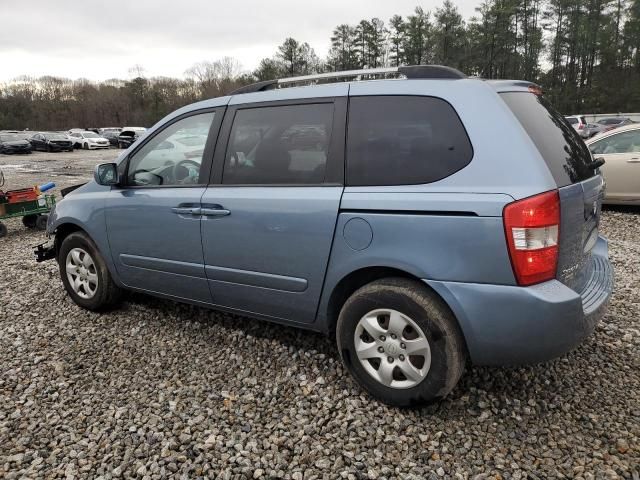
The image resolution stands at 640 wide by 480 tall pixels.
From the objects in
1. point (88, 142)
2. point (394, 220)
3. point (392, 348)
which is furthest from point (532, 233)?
point (88, 142)

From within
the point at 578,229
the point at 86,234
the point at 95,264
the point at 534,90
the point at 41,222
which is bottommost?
the point at 41,222

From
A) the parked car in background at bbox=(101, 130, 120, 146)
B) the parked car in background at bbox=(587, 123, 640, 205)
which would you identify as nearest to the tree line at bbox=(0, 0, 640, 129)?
the parked car in background at bbox=(101, 130, 120, 146)

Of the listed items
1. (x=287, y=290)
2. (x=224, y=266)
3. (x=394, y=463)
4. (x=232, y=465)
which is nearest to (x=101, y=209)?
(x=224, y=266)

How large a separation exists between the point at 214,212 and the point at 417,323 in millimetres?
1509

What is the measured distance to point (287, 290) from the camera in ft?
9.86

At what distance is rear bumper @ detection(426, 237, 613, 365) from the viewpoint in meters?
2.28

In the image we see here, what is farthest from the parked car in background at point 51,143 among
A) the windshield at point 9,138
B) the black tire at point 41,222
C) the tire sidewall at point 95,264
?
the tire sidewall at point 95,264

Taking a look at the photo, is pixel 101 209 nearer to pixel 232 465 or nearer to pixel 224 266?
pixel 224 266

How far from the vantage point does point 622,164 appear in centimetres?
783

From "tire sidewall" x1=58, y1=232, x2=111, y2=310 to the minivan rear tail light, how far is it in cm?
327

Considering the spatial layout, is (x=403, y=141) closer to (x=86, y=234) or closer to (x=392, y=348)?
(x=392, y=348)

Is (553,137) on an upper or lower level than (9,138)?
lower

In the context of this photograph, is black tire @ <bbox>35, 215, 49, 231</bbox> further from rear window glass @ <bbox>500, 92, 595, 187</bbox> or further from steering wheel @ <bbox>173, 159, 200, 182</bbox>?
rear window glass @ <bbox>500, 92, 595, 187</bbox>

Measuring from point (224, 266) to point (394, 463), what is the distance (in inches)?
63.9
